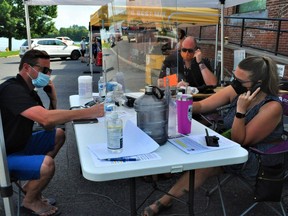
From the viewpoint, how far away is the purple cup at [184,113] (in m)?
1.91

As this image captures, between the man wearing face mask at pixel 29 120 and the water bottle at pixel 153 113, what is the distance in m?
0.65

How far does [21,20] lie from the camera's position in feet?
99.6

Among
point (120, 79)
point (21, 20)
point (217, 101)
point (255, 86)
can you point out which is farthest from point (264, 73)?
point (21, 20)

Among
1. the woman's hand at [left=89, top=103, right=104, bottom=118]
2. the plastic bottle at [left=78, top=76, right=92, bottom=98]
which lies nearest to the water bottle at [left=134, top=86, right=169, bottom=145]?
the woman's hand at [left=89, top=103, right=104, bottom=118]

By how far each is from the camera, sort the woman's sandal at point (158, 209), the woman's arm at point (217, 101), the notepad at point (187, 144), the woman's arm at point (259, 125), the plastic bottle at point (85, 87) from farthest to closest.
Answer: the plastic bottle at point (85, 87) < the woman's arm at point (217, 101) < the woman's sandal at point (158, 209) < the woman's arm at point (259, 125) < the notepad at point (187, 144)

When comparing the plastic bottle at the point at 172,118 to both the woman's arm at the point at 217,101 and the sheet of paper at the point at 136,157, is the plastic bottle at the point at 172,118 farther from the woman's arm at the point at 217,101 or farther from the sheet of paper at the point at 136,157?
the woman's arm at the point at 217,101

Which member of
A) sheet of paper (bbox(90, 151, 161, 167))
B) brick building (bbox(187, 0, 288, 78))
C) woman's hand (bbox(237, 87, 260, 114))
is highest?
brick building (bbox(187, 0, 288, 78))

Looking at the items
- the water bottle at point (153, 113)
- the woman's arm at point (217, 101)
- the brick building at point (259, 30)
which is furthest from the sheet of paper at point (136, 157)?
the brick building at point (259, 30)

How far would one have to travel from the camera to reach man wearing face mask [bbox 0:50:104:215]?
220 centimetres

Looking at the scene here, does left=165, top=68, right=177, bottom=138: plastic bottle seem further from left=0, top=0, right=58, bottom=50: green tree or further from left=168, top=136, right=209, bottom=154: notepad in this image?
left=0, top=0, right=58, bottom=50: green tree

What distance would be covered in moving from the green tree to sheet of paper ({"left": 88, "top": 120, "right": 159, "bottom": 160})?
96.5 feet

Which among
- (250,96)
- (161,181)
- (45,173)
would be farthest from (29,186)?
(250,96)

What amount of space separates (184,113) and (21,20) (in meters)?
32.5

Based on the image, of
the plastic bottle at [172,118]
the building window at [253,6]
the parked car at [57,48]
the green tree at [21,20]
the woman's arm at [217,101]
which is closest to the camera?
the plastic bottle at [172,118]
